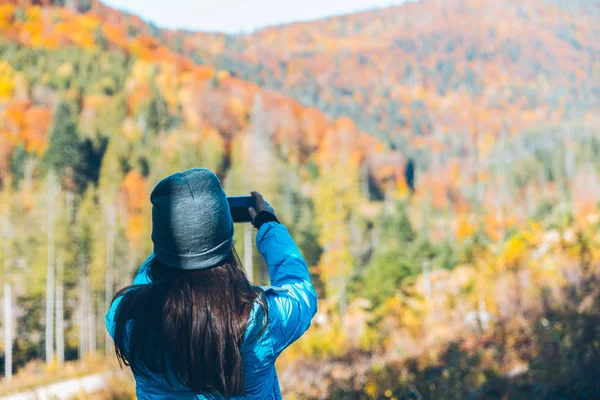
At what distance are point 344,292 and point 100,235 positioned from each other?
17.3 meters

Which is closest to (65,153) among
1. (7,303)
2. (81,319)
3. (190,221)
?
(81,319)

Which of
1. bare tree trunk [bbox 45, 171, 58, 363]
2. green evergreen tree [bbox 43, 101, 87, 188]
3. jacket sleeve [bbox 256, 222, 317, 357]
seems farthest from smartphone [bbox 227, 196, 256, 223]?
green evergreen tree [bbox 43, 101, 87, 188]

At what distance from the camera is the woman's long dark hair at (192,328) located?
4.52 ft

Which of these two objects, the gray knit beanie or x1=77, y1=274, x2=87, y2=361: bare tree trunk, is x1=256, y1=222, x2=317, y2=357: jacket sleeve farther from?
x1=77, y1=274, x2=87, y2=361: bare tree trunk

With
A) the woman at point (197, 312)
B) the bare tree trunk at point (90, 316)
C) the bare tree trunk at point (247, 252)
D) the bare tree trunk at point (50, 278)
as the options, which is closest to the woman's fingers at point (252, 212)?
the woman at point (197, 312)

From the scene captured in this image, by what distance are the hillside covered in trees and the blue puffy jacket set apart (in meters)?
3.23

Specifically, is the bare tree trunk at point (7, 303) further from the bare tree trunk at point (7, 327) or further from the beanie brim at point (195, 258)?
the beanie brim at point (195, 258)

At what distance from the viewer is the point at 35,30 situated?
12000cm

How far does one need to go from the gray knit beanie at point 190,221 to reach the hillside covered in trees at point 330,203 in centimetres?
354

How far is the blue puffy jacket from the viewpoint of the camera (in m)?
1.45

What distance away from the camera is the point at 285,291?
4.99 feet

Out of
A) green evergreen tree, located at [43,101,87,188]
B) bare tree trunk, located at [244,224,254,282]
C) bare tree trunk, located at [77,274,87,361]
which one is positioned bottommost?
bare tree trunk, located at [77,274,87,361]

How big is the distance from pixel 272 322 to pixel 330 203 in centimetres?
2474

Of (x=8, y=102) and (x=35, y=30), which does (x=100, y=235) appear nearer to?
(x=8, y=102)
